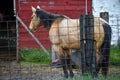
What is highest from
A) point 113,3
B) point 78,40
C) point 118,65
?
point 113,3

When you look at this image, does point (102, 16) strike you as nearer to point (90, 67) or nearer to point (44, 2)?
point (90, 67)

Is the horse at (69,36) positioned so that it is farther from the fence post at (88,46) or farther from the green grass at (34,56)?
the green grass at (34,56)

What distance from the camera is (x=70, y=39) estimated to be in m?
11.6

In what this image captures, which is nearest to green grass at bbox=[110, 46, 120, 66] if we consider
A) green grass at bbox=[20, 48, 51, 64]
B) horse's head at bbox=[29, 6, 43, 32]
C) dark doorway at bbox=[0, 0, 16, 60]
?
green grass at bbox=[20, 48, 51, 64]

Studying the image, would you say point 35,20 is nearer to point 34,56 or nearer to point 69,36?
point 69,36

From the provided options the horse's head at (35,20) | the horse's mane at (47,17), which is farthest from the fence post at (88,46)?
the horse's head at (35,20)

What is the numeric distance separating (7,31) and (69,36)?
4.32 metres

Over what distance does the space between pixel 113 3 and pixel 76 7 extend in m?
1.42

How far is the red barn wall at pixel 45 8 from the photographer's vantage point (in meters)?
16.5

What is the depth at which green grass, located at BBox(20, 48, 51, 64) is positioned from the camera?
1543cm

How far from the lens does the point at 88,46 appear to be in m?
10.0

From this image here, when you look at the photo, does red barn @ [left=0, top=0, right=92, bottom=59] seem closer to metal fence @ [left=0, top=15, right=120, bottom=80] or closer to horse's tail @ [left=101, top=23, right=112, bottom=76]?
metal fence @ [left=0, top=15, right=120, bottom=80]

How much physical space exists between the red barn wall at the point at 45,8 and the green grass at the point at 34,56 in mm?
367

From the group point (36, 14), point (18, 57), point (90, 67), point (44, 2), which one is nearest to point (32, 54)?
point (18, 57)
